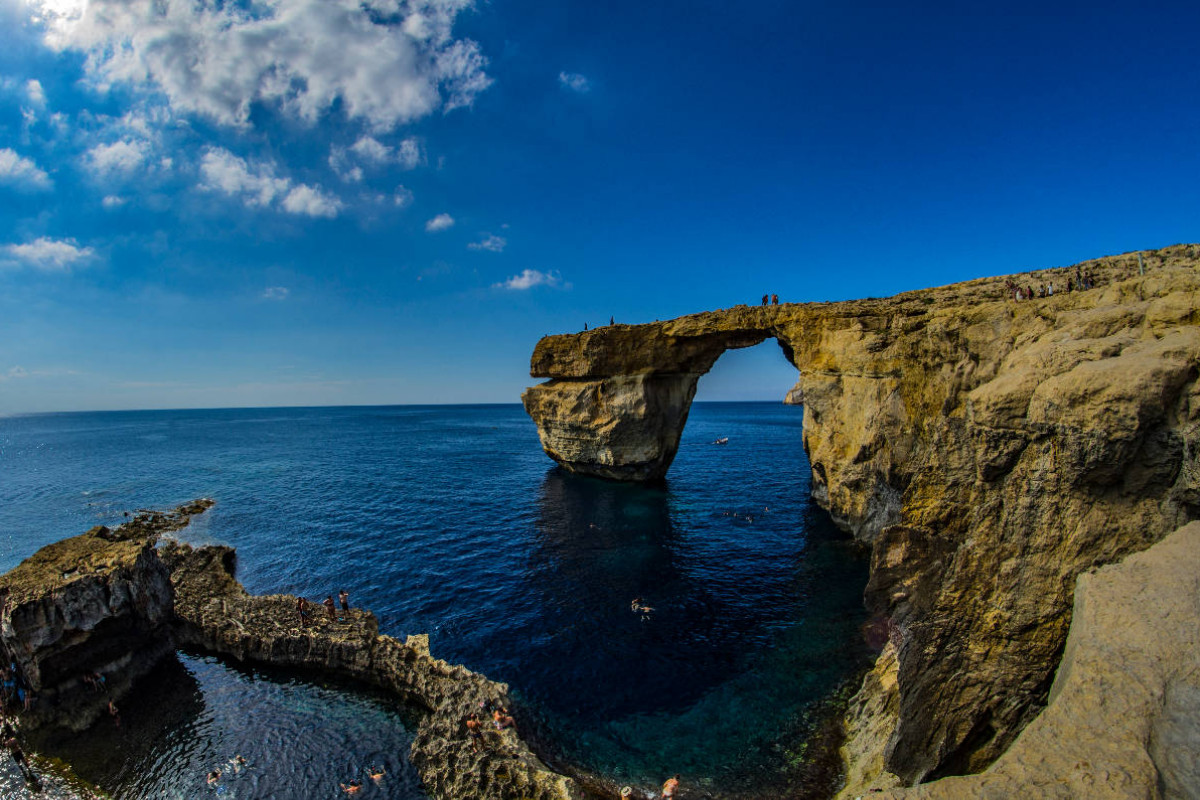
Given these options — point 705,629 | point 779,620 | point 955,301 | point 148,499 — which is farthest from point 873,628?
point 148,499

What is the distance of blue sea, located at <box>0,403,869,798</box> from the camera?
46.2ft

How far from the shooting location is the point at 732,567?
25.5m

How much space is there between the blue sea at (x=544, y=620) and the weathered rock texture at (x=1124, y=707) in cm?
832

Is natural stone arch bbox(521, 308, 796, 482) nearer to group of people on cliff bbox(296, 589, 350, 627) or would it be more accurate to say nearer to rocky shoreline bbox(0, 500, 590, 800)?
group of people on cliff bbox(296, 589, 350, 627)

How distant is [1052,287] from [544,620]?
76.6 ft

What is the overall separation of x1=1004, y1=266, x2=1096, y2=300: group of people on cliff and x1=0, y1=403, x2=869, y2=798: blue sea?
43.5 ft

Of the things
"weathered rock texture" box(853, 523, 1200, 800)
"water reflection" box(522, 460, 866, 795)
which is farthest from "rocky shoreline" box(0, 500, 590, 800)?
"weathered rock texture" box(853, 523, 1200, 800)

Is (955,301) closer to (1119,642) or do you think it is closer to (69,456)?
(1119,642)

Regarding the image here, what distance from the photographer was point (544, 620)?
67.8 ft

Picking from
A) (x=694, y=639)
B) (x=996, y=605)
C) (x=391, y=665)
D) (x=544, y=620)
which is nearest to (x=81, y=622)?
(x=391, y=665)

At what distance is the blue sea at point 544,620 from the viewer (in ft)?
46.2

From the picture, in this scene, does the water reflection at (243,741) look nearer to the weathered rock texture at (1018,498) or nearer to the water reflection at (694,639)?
the water reflection at (694,639)

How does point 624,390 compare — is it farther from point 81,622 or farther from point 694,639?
point 81,622

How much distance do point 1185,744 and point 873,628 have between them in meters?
15.3
